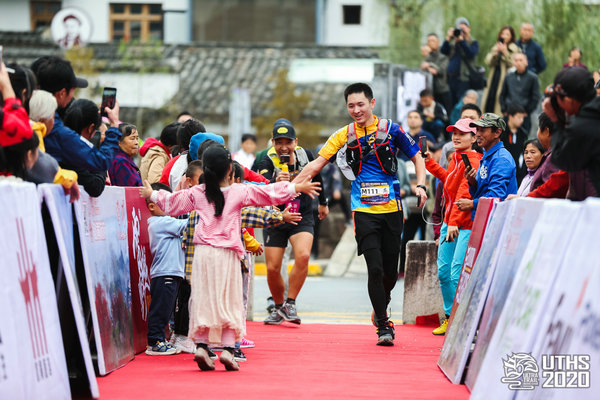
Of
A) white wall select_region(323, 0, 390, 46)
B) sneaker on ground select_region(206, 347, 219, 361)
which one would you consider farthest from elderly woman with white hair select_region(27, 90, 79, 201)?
white wall select_region(323, 0, 390, 46)

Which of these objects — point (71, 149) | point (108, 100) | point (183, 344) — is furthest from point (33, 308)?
point (183, 344)

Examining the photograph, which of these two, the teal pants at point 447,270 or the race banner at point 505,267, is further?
the teal pants at point 447,270

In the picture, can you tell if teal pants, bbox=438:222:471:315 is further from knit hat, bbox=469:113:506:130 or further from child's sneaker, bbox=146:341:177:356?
child's sneaker, bbox=146:341:177:356

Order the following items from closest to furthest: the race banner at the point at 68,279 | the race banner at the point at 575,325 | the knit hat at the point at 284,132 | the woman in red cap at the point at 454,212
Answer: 1. the race banner at the point at 575,325
2. the race banner at the point at 68,279
3. the woman in red cap at the point at 454,212
4. the knit hat at the point at 284,132

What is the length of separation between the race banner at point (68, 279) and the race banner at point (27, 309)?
6.6 inches

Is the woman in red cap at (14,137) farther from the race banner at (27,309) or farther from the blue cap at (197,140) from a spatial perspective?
the blue cap at (197,140)

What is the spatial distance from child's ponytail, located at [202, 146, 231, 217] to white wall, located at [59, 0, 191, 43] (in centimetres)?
3009

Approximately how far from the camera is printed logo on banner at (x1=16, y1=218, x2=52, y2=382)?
550 cm

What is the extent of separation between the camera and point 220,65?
33500mm

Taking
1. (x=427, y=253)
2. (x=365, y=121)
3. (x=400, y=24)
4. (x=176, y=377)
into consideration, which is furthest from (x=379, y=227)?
(x=400, y=24)

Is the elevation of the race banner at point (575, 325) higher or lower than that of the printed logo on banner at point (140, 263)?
higher

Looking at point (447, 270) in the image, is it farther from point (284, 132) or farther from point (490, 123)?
point (284, 132)

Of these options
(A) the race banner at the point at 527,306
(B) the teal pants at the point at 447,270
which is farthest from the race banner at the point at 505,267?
(B) the teal pants at the point at 447,270

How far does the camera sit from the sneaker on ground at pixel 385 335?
8.98m
